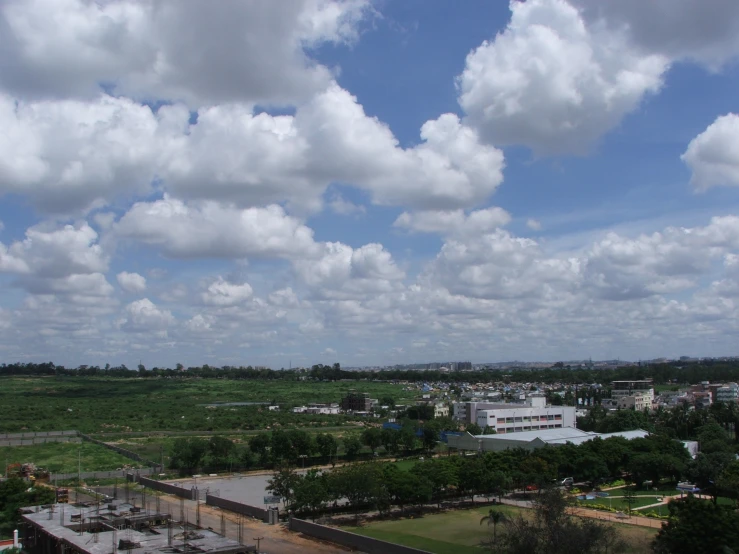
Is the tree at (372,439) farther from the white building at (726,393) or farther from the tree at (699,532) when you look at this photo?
the white building at (726,393)

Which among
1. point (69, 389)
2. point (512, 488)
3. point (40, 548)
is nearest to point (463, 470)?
point (512, 488)

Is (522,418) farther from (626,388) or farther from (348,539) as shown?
(626,388)

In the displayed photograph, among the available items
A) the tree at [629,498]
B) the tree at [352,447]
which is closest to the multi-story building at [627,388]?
the tree at [352,447]

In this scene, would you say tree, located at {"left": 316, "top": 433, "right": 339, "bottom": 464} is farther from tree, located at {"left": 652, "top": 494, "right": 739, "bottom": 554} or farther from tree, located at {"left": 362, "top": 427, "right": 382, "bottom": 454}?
tree, located at {"left": 652, "top": 494, "right": 739, "bottom": 554}

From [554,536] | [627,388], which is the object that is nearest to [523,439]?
[554,536]

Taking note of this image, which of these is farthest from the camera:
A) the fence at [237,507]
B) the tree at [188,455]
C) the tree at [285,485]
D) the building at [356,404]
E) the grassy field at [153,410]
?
the building at [356,404]
